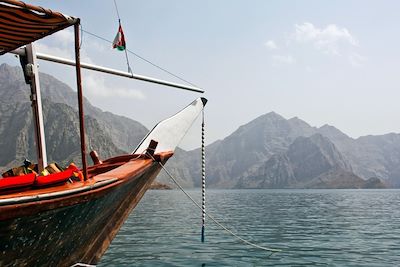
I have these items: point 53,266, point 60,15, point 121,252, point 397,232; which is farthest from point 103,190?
point 397,232

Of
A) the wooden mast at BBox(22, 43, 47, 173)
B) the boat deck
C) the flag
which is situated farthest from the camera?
the flag

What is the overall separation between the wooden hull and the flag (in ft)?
20.0

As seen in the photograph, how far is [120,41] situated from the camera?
15164 mm

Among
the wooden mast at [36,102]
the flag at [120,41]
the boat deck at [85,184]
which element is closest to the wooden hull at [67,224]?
the boat deck at [85,184]

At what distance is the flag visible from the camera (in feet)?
49.6

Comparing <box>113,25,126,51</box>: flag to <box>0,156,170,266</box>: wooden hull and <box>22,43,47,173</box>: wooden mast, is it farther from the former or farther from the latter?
<box>0,156,170,266</box>: wooden hull

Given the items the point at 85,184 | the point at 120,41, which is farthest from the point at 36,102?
the point at 85,184

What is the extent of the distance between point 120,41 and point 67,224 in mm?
9298

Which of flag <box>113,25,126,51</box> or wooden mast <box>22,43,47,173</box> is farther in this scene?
flag <box>113,25,126,51</box>

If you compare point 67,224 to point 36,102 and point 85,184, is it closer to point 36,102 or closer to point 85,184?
point 85,184

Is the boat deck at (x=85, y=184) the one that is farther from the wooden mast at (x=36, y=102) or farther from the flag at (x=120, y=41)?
the flag at (x=120, y=41)

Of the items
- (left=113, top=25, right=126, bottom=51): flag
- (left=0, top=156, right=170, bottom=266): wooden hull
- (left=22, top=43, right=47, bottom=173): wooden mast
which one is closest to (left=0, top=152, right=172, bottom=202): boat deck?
(left=0, top=156, right=170, bottom=266): wooden hull

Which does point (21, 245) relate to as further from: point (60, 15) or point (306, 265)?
point (306, 265)

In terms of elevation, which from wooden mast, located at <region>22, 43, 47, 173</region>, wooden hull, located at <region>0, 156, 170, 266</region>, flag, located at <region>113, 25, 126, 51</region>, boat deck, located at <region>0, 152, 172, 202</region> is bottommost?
wooden hull, located at <region>0, 156, 170, 266</region>
